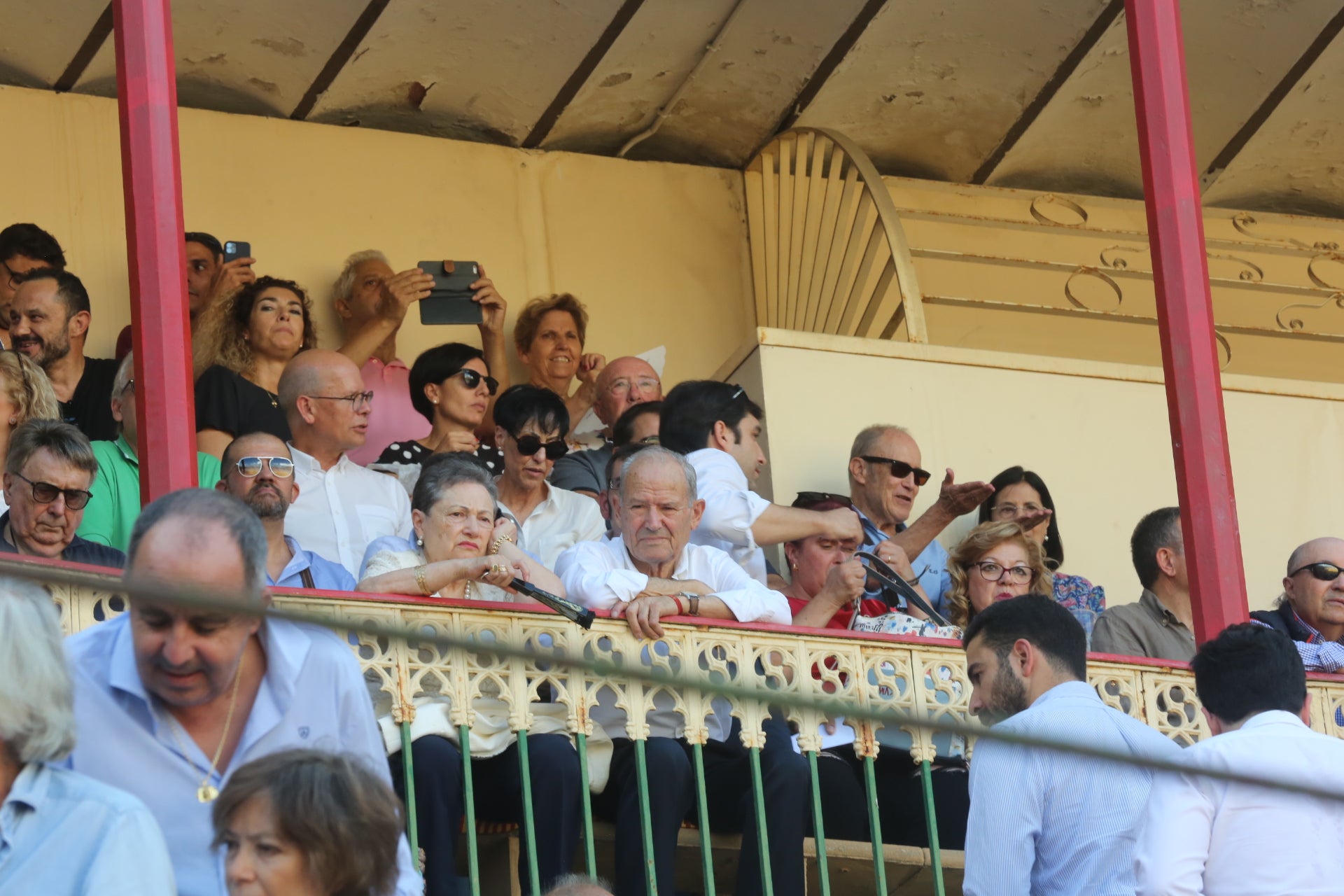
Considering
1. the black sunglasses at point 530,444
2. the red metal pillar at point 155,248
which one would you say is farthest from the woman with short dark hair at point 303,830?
the black sunglasses at point 530,444

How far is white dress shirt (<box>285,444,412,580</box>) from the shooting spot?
249 inches

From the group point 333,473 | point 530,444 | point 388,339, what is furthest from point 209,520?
point 388,339

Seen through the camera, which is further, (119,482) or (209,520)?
(119,482)

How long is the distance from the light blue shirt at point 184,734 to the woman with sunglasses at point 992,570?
9.32 ft

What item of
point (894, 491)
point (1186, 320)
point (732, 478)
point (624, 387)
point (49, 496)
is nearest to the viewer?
point (49, 496)

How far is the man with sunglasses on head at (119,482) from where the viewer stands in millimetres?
5938

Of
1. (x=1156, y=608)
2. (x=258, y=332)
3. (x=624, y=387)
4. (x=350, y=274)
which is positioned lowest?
(x=1156, y=608)

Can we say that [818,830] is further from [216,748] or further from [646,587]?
[216,748]

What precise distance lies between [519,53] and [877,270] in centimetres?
174

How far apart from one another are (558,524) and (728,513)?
21.7 inches

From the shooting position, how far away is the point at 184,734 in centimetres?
382

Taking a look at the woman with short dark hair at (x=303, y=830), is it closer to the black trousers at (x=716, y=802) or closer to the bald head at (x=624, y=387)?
the black trousers at (x=716, y=802)

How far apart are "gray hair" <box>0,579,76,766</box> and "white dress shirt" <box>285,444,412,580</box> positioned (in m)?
2.63

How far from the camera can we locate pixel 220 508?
3.80 meters
